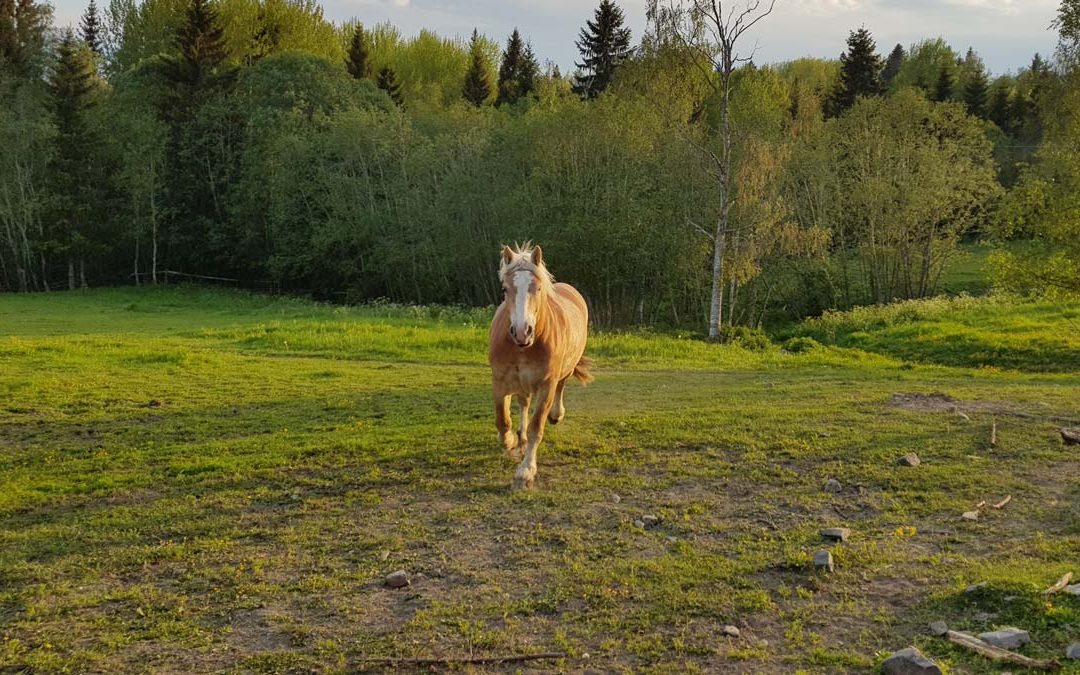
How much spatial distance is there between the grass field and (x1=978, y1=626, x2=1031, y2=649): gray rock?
10cm

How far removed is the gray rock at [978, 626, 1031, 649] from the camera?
4328mm

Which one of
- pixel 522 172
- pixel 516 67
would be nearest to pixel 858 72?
pixel 516 67

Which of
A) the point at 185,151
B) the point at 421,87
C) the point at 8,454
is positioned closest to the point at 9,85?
the point at 185,151

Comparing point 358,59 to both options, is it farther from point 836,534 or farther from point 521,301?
point 836,534

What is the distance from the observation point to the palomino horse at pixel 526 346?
7.21 m

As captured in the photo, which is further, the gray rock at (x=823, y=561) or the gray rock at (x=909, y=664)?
the gray rock at (x=823, y=561)

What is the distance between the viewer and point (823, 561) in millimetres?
5508

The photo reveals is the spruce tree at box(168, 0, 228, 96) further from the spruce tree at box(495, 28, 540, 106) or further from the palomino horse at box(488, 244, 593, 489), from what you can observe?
the palomino horse at box(488, 244, 593, 489)

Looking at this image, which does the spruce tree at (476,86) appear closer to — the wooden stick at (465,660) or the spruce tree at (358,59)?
the spruce tree at (358,59)

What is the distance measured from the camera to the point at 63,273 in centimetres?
4941

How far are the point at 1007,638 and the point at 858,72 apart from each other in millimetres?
62661

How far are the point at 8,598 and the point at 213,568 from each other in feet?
4.06

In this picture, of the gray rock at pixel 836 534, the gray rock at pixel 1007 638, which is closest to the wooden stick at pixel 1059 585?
the gray rock at pixel 1007 638

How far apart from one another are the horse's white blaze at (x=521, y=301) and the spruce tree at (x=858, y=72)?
58.0 metres
